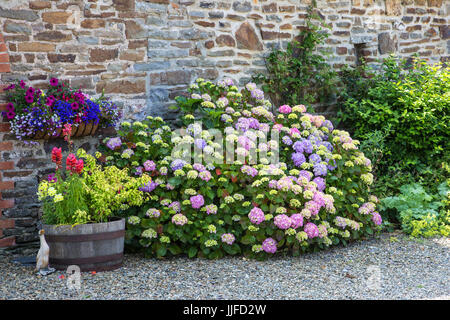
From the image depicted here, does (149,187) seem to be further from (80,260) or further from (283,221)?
(283,221)

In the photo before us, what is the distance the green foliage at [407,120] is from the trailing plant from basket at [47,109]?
3405 mm

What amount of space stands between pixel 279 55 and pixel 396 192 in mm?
2234

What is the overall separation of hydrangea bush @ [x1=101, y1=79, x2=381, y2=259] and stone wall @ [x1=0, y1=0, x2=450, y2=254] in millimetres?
581

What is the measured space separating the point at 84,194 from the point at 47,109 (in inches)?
39.1

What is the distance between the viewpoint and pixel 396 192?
21.6 feet

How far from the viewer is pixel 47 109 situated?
4.84 metres

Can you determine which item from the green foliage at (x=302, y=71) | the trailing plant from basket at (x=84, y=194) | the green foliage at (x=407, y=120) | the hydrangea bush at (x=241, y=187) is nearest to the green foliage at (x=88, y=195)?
the trailing plant from basket at (x=84, y=194)

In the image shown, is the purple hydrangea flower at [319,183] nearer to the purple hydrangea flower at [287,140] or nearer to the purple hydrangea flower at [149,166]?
the purple hydrangea flower at [287,140]

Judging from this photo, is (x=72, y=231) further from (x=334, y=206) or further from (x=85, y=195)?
(x=334, y=206)

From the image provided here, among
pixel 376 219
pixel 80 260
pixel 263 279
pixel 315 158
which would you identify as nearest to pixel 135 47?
pixel 315 158

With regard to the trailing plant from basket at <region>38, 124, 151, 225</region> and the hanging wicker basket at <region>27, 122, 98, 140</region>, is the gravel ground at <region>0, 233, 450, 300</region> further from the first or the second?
the hanging wicker basket at <region>27, 122, 98, 140</region>

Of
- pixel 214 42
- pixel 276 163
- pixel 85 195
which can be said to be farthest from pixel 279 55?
pixel 85 195

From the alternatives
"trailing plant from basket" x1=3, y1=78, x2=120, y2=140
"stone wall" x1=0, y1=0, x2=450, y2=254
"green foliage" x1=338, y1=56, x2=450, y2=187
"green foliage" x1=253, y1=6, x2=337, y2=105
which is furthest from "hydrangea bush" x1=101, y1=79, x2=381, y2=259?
"green foliage" x1=338, y1=56, x2=450, y2=187

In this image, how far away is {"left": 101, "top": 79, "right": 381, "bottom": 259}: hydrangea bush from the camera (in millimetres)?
4660
